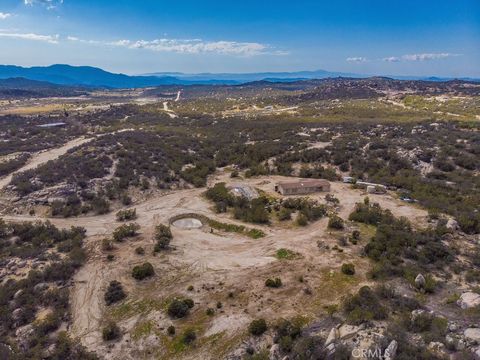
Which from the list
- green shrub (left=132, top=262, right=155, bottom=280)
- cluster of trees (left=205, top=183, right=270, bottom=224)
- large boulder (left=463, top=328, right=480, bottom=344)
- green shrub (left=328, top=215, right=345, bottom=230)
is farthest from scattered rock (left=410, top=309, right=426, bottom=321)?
green shrub (left=132, top=262, right=155, bottom=280)

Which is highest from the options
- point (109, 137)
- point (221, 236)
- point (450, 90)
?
point (450, 90)

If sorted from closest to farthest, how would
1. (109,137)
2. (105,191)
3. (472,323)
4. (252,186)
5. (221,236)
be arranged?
(472,323) → (221,236) → (105,191) → (252,186) → (109,137)

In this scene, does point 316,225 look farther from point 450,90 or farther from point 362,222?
point 450,90

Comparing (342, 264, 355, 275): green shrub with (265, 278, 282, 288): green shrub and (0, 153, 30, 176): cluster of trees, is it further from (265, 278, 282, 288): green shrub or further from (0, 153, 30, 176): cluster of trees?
(0, 153, 30, 176): cluster of trees

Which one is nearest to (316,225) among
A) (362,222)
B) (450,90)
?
(362,222)

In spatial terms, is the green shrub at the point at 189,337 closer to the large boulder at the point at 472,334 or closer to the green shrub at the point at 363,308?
the green shrub at the point at 363,308

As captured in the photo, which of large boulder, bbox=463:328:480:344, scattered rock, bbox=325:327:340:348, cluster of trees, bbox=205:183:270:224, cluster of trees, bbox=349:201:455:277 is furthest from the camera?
cluster of trees, bbox=205:183:270:224

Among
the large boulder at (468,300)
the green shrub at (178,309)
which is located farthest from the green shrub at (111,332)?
the large boulder at (468,300)
